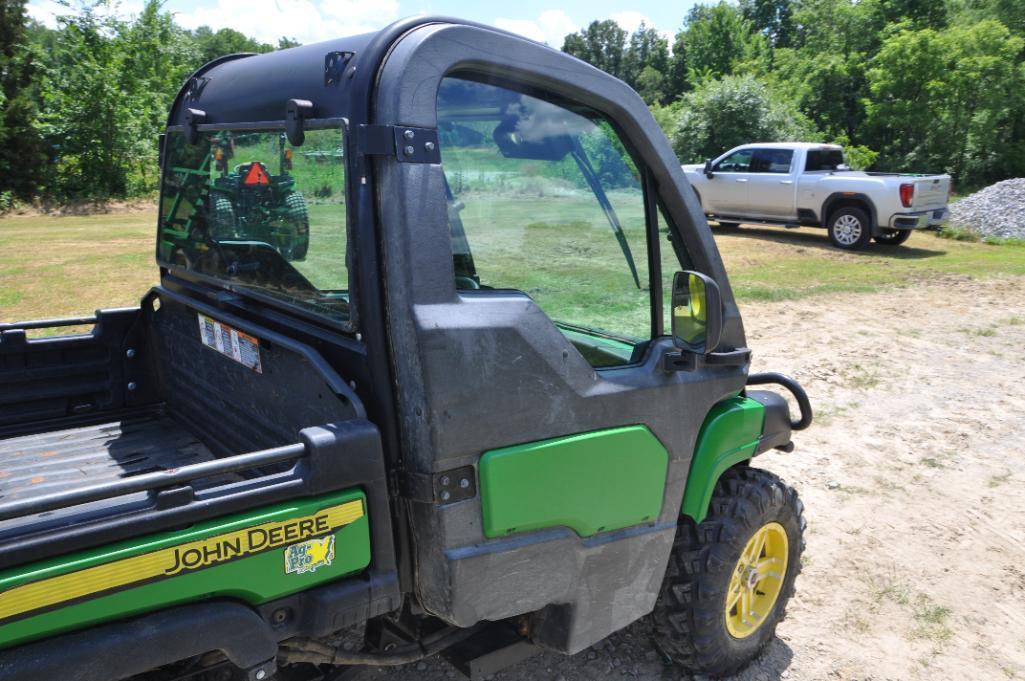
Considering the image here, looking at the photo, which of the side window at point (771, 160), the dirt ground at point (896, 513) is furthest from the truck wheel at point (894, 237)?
the dirt ground at point (896, 513)

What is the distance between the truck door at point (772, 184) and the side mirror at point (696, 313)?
47.4ft

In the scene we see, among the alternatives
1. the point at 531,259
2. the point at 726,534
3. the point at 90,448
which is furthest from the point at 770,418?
the point at 90,448

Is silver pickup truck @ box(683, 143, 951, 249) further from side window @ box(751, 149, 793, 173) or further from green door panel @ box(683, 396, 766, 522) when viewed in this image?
green door panel @ box(683, 396, 766, 522)

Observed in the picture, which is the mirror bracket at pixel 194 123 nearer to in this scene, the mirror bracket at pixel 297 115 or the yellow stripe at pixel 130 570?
the mirror bracket at pixel 297 115

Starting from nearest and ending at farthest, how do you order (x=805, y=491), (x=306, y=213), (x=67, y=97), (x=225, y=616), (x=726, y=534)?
(x=225, y=616) < (x=306, y=213) < (x=726, y=534) < (x=805, y=491) < (x=67, y=97)

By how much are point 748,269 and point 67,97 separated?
2214cm

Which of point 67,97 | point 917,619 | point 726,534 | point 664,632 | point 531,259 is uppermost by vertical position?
point 67,97

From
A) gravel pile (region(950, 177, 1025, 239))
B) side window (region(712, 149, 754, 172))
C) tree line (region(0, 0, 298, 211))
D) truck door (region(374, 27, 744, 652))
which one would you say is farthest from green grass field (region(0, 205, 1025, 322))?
truck door (region(374, 27, 744, 652))

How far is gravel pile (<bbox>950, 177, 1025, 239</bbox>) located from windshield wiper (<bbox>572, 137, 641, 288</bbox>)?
16738mm

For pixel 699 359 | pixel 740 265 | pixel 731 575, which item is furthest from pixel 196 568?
pixel 740 265

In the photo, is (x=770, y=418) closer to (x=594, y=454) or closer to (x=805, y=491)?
(x=594, y=454)

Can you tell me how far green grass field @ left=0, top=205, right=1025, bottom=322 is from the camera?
1083cm

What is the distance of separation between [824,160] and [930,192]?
7.10ft

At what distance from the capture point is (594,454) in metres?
2.60
